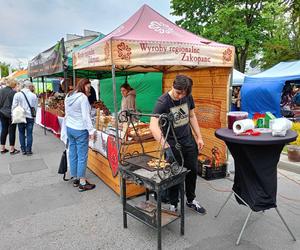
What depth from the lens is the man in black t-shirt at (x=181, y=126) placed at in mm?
2721

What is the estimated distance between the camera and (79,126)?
3779mm

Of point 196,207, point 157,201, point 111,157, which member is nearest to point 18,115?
point 111,157

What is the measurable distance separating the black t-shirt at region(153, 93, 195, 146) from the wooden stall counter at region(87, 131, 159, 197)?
824 millimetres

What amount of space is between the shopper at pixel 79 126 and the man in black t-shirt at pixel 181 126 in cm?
133

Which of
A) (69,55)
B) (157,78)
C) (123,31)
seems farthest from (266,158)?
(157,78)

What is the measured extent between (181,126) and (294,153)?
3249mm

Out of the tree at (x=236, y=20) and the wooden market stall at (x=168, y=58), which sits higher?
the tree at (x=236, y=20)

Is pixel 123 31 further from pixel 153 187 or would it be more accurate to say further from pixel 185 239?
pixel 185 239

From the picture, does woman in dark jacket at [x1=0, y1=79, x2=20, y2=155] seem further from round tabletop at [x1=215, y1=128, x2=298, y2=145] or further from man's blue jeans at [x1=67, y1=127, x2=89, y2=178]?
round tabletop at [x1=215, y1=128, x2=298, y2=145]

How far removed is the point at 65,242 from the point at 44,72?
6.30 meters

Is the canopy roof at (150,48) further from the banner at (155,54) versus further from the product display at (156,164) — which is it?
the product display at (156,164)

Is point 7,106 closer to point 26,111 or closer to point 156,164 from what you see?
point 26,111

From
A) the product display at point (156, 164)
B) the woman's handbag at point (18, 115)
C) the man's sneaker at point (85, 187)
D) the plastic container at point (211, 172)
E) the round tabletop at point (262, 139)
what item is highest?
the round tabletop at point (262, 139)

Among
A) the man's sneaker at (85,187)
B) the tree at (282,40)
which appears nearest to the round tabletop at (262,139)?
the man's sneaker at (85,187)
